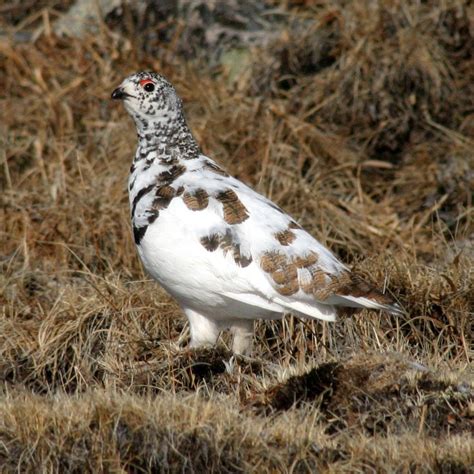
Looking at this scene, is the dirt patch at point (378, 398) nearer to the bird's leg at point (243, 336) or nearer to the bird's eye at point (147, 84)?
the bird's leg at point (243, 336)

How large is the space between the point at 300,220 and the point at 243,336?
5.07ft

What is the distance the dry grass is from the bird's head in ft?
2.75

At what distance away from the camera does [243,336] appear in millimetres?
3961

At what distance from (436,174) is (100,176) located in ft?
6.23

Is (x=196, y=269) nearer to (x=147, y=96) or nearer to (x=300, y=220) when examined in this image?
(x=147, y=96)

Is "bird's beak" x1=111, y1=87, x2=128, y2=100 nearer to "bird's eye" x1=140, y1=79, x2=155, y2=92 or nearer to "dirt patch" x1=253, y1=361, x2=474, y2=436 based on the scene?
"bird's eye" x1=140, y1=79, x2=155, y2=92

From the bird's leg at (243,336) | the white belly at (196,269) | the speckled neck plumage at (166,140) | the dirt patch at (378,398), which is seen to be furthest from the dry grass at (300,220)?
the speckled neck plumage at (166,140)

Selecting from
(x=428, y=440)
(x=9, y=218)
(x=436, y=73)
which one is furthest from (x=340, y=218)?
(x=428, y=440)

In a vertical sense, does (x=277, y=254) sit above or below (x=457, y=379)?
above

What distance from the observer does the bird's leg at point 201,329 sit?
388 cm

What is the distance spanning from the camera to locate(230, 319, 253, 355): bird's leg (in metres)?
3.96

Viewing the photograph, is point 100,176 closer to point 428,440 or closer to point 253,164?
point 253,164

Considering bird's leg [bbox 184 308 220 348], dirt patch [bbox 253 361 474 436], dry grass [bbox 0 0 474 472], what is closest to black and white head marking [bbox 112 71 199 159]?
bird's leg [bbox 184 308 220 348]

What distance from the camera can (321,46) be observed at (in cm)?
648
